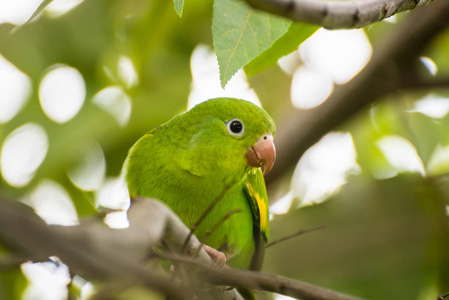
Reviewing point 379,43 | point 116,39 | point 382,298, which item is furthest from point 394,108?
point 116,39

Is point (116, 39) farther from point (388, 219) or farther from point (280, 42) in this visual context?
point (388, 219)

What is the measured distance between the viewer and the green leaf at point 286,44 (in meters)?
2.37

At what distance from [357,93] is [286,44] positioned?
5.21 feet

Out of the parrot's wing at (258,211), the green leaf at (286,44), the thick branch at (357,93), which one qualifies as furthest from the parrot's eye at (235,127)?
the thick branch at (357,93)

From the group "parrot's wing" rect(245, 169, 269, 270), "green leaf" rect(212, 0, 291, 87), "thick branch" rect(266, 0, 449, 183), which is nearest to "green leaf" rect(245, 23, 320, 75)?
"green leaf" rect(212, 0, 291, 87)

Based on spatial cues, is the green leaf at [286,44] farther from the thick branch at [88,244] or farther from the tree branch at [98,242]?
the thick branch at [88,244]

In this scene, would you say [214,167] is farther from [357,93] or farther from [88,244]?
[88,244]

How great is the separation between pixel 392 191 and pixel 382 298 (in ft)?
2.64

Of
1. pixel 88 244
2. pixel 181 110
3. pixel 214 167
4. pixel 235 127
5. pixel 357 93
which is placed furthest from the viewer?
pixel 181 110

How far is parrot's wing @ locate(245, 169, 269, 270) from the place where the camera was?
3.48 meters

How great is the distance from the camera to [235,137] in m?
3.33

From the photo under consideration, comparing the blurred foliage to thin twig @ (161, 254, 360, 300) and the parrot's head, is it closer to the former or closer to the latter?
the parrot's head

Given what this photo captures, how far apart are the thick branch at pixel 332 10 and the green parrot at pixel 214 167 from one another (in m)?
1.61

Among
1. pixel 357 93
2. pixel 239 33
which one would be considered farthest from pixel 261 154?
pixel 239 33
